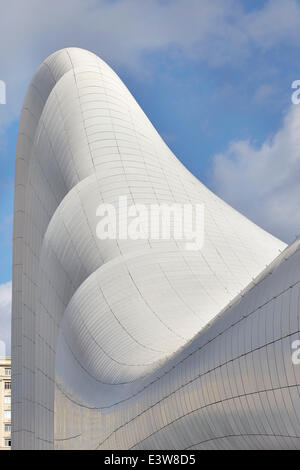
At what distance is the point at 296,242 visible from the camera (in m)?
14.0

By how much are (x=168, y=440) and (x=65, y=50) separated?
71.5 feet

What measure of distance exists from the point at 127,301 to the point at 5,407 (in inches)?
2340

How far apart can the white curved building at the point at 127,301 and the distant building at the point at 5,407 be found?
42996mm

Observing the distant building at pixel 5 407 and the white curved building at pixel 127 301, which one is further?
the distant building at pixel 5 407

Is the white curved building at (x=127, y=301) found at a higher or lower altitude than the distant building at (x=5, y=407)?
lower

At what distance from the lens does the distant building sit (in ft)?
264

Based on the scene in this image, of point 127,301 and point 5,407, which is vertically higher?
point 5,407

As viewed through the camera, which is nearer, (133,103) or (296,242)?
(296,242)

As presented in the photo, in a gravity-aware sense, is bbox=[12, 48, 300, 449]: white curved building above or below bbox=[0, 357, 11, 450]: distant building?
below

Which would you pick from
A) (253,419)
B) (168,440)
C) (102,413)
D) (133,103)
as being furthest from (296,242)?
(133,103)

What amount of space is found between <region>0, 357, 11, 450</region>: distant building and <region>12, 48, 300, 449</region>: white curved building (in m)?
43.0

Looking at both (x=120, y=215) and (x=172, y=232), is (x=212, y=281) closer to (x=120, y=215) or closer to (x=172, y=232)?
(x=172, y=232)

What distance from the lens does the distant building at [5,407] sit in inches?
3167

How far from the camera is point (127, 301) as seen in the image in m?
27.0
